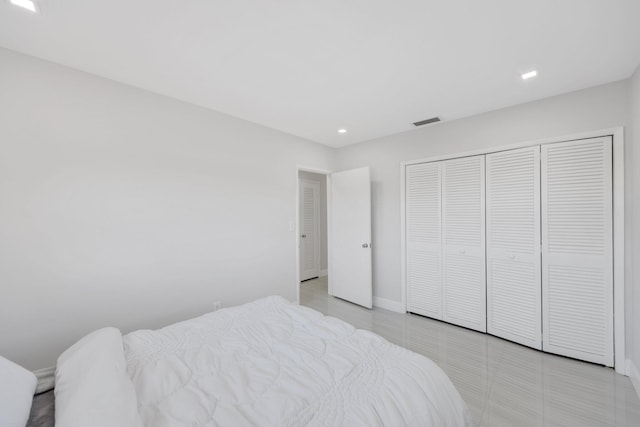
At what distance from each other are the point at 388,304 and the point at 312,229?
2.32m

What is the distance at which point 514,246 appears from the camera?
8.57 ft

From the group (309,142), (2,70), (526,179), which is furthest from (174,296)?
(526,179)

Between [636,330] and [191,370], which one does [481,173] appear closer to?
[636,330]

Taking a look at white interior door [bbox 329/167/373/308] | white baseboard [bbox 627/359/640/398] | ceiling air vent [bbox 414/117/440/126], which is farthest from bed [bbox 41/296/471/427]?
ceiling air vent [bbox 414/117/440/126]

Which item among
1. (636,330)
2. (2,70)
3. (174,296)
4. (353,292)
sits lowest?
(353,292)

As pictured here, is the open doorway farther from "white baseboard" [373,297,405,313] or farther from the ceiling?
the ceiling

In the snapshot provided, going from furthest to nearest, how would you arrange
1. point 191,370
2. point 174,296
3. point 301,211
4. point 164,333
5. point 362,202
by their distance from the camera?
point 301,211 < point 362,202 < point 174,296 < point 164,333 < point 191,370

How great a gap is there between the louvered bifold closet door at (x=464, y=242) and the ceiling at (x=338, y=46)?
82 cm

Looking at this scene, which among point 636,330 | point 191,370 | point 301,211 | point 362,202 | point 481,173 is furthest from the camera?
point 301,211

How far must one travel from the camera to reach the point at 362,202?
367 cm

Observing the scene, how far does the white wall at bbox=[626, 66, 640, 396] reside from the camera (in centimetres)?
192

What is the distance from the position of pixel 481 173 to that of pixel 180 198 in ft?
10.5

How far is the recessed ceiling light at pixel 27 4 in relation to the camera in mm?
1339

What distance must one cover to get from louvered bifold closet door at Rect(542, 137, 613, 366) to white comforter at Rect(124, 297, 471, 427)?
6.37 ft
